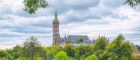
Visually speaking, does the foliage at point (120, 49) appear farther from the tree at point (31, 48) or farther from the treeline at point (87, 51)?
the tree at point (31, 48)

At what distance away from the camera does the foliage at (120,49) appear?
47.7m

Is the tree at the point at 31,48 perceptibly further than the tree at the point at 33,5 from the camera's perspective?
Yes

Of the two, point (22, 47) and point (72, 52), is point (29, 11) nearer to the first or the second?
point (22, 47)

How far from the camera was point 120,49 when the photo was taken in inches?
1927

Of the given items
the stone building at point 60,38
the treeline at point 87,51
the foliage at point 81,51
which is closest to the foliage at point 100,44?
the treeline at point 87,51

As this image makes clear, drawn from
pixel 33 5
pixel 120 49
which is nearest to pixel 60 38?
pixel 120 49

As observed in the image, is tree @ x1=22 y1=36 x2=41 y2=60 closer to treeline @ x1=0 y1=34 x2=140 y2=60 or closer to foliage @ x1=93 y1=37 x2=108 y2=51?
treeline @ x1=0 y1=34 x2=140 y2=60

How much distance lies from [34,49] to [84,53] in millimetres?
24007

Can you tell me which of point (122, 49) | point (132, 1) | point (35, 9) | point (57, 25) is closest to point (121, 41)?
point (122, 49)

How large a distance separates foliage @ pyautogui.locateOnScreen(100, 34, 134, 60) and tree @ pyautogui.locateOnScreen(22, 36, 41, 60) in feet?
71.1

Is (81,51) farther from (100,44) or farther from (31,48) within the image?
(31,48)

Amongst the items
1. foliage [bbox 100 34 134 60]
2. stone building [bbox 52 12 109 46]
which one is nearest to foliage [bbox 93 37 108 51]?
foliage [bbox 100 34 134 60]

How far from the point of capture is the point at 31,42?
42500mm

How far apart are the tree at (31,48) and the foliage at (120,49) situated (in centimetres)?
2167
